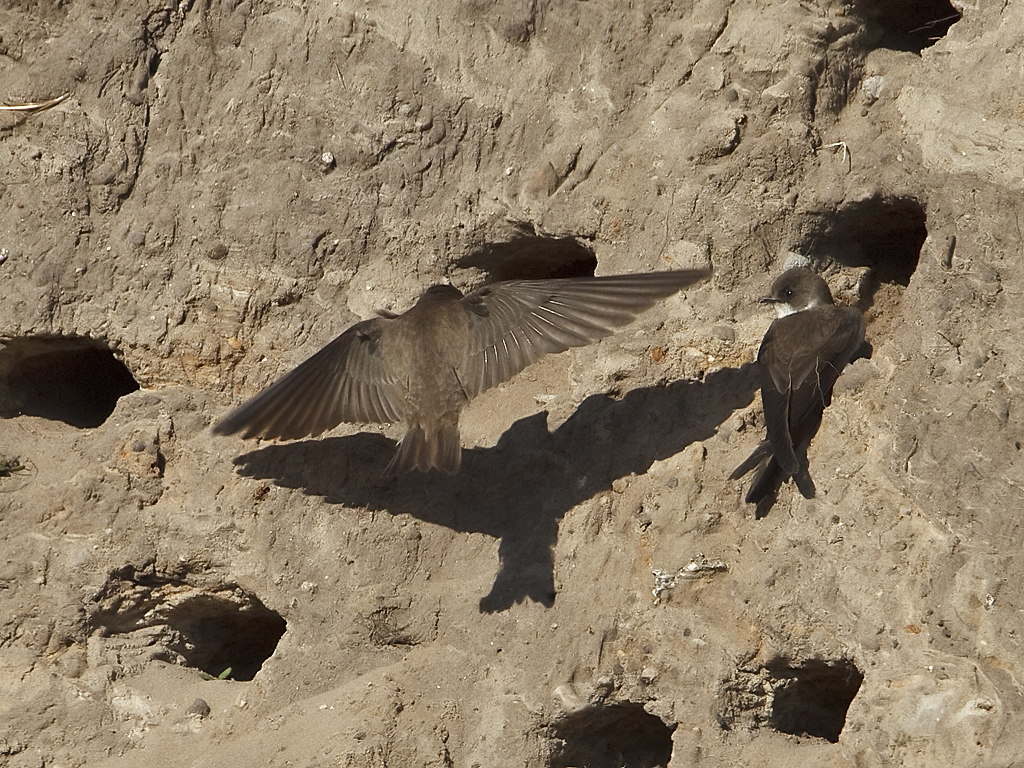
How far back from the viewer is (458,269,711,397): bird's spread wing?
321 centimetres

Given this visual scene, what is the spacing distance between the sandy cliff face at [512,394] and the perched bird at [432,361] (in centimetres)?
27

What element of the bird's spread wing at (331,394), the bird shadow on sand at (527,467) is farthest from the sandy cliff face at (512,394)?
the bird's spread wing at (331,394)

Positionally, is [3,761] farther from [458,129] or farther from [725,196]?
[725,196]

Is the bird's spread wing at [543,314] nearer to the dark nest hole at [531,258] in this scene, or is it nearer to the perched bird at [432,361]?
the perched bird at [432,361]

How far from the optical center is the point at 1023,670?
2723 millimetres

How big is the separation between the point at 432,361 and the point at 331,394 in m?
0.29

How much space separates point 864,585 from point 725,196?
121cm

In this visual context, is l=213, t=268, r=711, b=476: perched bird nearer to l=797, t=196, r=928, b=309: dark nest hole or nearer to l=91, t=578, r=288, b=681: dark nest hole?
l=91, t=578, r=288, b=681: dark nest hole

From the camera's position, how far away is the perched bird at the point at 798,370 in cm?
320

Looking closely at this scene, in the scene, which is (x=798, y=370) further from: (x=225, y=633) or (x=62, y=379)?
(x=62, y=379)

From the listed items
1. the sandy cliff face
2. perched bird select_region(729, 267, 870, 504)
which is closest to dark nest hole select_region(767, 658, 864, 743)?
the sandy cliff face

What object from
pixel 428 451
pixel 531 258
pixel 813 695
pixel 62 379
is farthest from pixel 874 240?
pixel 62 379

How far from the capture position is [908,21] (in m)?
3.80

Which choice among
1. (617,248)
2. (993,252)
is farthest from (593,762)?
(993,252)
